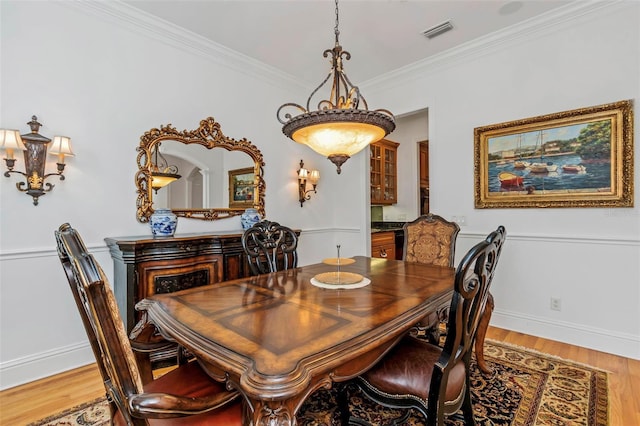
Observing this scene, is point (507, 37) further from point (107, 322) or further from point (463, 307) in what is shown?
point (107, 322)

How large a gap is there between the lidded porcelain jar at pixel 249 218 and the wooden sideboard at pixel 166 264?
0.45 metres

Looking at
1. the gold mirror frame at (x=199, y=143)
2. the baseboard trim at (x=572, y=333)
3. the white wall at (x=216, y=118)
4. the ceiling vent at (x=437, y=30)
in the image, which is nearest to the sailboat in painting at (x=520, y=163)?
the white wall at (x=216, y=118)

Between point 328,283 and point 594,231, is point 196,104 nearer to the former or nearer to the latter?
point 328,283

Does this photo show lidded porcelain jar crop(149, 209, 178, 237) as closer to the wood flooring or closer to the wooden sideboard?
the wooden sideboard

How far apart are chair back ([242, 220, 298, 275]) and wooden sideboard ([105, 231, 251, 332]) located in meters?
0.63

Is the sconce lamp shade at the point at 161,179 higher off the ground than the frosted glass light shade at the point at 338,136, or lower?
lower

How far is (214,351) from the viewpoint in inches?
39.0

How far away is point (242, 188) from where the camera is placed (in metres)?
3.50

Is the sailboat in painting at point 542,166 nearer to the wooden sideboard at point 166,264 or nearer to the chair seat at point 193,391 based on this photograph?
the wooden sideboard at point 166,264

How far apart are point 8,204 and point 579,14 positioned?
15.6 feet

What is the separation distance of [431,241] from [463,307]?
1768mm

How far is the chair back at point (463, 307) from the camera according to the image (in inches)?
41.6

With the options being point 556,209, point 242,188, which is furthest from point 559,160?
point 242,188

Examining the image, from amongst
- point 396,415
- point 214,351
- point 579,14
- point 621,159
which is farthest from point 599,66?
point 214,351
